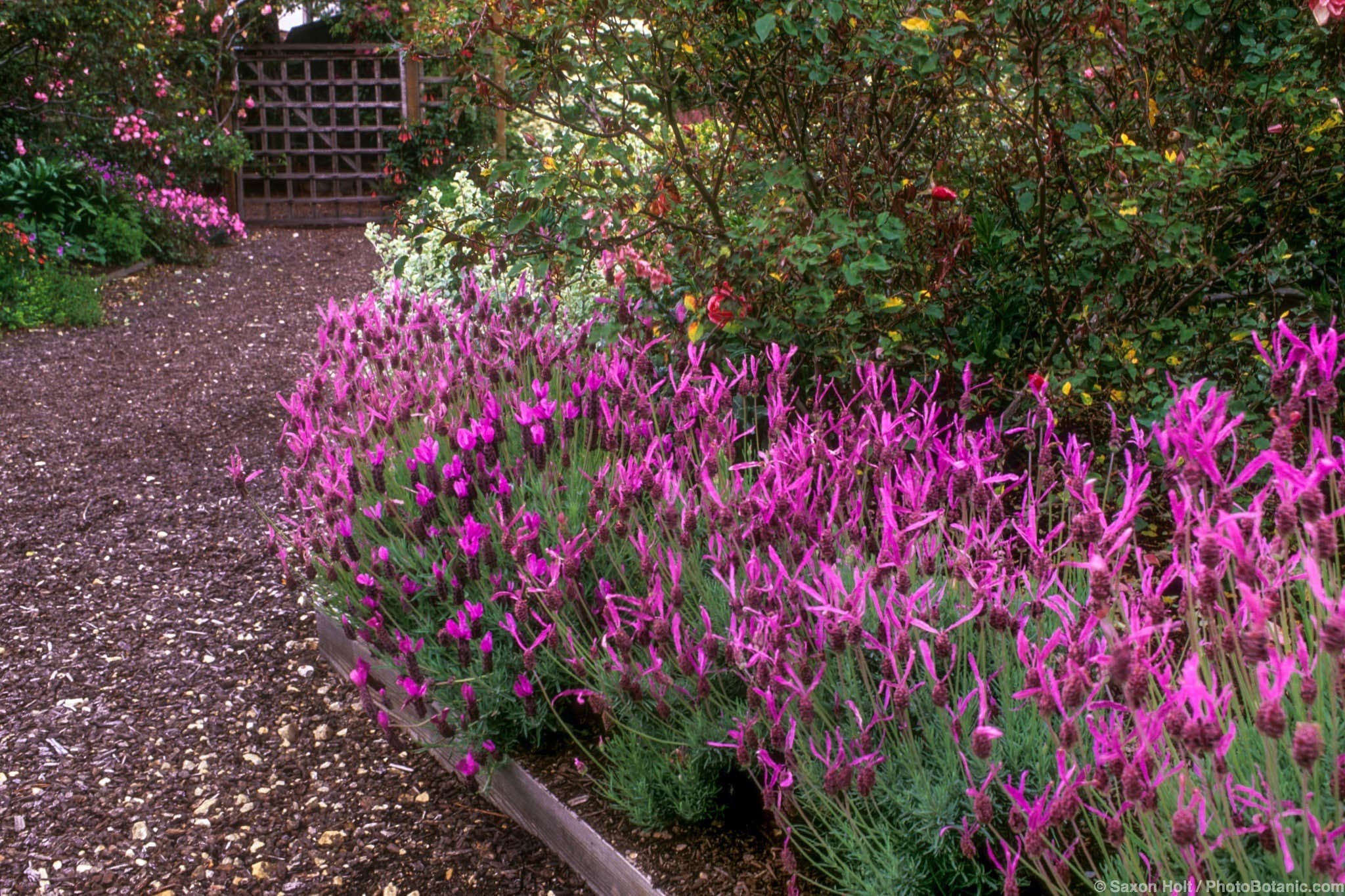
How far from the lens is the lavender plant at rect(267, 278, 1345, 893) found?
48.3 inches

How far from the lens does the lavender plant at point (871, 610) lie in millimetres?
1228

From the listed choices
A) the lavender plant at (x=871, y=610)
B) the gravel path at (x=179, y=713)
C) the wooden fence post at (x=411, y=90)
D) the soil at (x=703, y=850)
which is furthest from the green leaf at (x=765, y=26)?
the wooden fence post at (x=411, y=90)

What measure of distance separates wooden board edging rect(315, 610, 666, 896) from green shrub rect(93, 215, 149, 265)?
26.7 ft

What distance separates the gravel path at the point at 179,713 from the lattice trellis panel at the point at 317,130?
8814 mm

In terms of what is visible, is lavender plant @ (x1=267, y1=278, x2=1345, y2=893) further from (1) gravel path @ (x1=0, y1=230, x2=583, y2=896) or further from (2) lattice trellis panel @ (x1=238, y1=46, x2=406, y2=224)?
(2) lattice trellis panel @ (x1=238, y1=46, x2=406, y2=224)

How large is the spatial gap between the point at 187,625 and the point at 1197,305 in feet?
10.2

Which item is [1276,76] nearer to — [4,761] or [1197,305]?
[1197,305]

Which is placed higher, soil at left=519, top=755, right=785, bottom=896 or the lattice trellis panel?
the lattice trellis panel

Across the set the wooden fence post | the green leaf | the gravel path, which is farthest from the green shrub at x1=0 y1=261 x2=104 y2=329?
the green leaf

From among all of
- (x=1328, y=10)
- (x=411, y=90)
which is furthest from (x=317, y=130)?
(x=1328, y=10)

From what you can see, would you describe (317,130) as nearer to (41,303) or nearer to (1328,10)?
(41,303)

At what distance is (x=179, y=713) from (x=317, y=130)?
40.5 feet

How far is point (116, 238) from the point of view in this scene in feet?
31.4

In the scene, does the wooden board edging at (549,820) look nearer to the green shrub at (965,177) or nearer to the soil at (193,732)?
the soil at (193,732)
